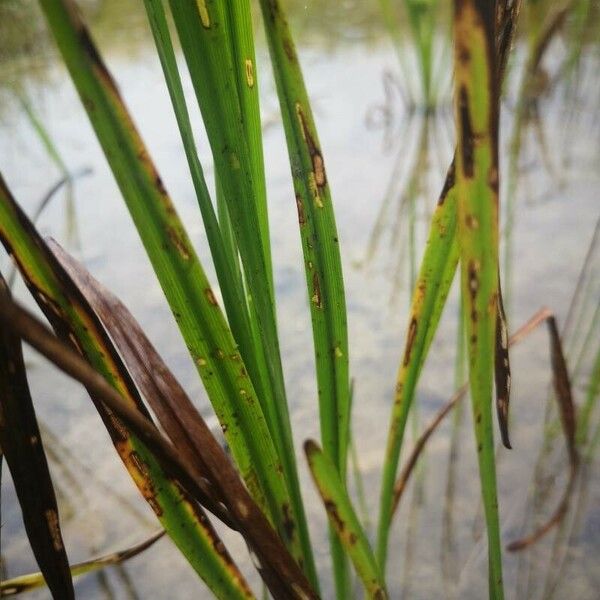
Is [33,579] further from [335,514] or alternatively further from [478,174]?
[478,174]

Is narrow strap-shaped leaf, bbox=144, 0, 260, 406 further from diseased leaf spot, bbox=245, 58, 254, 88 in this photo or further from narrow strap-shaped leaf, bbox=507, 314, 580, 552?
narrow strap-shaped leaf, bbox=507, 314, 580, 552

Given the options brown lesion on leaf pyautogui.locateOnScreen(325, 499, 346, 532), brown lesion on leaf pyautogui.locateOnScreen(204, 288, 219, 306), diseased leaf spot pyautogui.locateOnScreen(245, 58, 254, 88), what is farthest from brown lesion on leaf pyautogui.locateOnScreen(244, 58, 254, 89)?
brown lesion on leaf pyautogui.locateOnScreen(325, 499, 346, 532)

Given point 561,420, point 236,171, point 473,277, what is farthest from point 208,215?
point 561,420

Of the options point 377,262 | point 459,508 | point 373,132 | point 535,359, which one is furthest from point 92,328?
point 373,132

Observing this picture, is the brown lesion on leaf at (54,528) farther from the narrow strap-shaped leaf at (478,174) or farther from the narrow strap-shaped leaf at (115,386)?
the narrow strap-shaped leaf at (478,174)

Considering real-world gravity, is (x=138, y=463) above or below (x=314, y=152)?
below

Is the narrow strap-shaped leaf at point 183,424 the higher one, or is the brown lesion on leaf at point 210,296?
the brown lesion on leaf at point 210,296

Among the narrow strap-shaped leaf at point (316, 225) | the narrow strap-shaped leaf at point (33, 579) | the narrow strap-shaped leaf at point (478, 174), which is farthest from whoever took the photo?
the narrow strap-shaped leaf at point (33, 579)

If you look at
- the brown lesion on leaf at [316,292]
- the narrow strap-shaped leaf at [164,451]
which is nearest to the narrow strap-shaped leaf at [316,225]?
the brown lesion on leaf at [316,292]

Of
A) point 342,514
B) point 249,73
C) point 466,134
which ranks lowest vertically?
point 342,514
